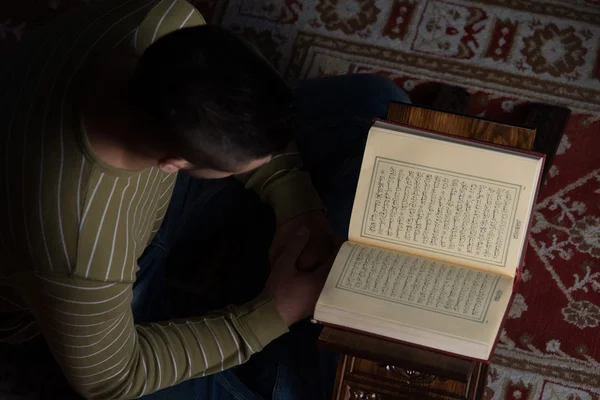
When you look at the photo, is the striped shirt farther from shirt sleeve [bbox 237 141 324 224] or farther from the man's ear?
shirt sleeve [bbox 237 141 324 224]

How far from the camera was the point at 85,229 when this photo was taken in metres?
0.81

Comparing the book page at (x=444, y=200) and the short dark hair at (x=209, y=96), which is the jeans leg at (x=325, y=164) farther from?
the short dark hair at (x=209, y=96)

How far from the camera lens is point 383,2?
1.61m

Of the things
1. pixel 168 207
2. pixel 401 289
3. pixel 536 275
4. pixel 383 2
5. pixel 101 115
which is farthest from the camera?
pixel 383 2

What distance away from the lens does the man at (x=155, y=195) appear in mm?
734

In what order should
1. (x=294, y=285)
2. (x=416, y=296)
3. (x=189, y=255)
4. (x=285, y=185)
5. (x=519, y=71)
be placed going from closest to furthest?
(x=416, y=296)
(x=294, y=285)
(x=285, y=185)
(x=189, y=255)
(x=519, y=71)

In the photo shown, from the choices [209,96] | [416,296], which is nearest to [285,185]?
[416,296]

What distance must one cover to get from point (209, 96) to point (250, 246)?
0.60 metres

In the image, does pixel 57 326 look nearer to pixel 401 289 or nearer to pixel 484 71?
pixel 401 289

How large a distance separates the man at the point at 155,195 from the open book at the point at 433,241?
13 cm

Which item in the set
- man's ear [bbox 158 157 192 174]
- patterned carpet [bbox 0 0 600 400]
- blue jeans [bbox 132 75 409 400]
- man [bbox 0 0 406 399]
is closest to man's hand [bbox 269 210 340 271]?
man [bbox 0 0 406 399]

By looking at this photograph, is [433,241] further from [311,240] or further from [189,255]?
[189,255]

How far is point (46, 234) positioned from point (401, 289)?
0.46m

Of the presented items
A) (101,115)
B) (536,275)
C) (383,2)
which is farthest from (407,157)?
(383,2)
